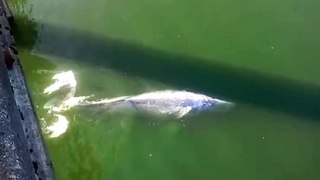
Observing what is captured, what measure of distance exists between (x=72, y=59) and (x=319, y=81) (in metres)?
1.40

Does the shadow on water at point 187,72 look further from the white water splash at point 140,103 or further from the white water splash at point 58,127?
the white water splash at point 58,127

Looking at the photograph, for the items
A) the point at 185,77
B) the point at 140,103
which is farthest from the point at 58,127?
the point at 185,77

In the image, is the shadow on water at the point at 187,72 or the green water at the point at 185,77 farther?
the shadow on water at the point at 187,72

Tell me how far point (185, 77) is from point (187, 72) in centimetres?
3

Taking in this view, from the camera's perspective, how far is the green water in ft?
10.2

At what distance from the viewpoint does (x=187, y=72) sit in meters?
Answer: 3.37

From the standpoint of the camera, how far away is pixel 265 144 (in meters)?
3.14

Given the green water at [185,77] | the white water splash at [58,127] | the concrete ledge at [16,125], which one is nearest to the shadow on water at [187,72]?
the green water at [185,77]

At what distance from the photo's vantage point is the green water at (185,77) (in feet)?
10.2

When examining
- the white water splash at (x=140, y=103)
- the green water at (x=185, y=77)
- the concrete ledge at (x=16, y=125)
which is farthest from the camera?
the white water splash at (x=140, y=103)

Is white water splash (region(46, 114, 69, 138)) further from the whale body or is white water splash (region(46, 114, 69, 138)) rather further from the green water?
the whale body

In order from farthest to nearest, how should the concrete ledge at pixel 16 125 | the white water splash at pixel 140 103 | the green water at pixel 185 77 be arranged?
1. the white water splash at pixel 140 103
2. the green water at pixel 185 77
3. the concrete ledge at pixel 16 125

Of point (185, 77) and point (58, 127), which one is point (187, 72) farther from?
point (58, 127)

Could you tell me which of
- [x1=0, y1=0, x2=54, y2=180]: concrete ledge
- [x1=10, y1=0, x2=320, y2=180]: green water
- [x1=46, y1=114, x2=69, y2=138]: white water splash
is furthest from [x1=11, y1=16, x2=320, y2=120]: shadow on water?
[x1=46, y1=114, x2=69, y2=138]: white water splash
